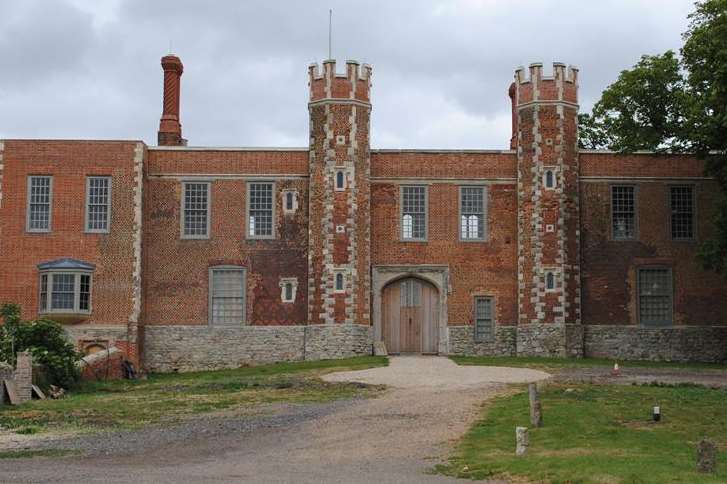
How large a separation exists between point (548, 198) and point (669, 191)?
480cm

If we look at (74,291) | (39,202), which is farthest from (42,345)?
(39,202)

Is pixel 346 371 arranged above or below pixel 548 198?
below

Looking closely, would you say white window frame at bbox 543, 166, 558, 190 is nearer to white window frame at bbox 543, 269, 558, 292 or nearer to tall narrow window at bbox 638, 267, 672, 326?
white window frame at bbox 543, 269, 558, 292

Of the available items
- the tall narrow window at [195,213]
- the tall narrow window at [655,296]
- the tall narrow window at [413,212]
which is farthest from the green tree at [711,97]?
the tall narrow window at [195,213]

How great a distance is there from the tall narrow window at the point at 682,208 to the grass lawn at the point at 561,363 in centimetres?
→ 512

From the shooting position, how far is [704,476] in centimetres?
1464

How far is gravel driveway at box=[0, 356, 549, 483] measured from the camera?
15.7 meters

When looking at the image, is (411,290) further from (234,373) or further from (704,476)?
(704,476)

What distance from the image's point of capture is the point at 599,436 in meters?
18.7

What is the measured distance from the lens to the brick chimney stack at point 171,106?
137ft

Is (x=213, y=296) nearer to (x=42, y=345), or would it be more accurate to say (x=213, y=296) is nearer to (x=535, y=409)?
(x=42, y=345)

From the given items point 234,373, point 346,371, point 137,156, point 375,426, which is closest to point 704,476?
point 375,426

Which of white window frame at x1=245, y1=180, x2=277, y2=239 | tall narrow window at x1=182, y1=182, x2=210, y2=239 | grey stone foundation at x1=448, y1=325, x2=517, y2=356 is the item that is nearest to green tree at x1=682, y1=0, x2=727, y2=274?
grey stone foundation at x1=448, y1=325, x2=517, y2=356

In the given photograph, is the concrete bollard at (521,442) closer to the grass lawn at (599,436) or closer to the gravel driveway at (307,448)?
the grass lawn at (599,436)
